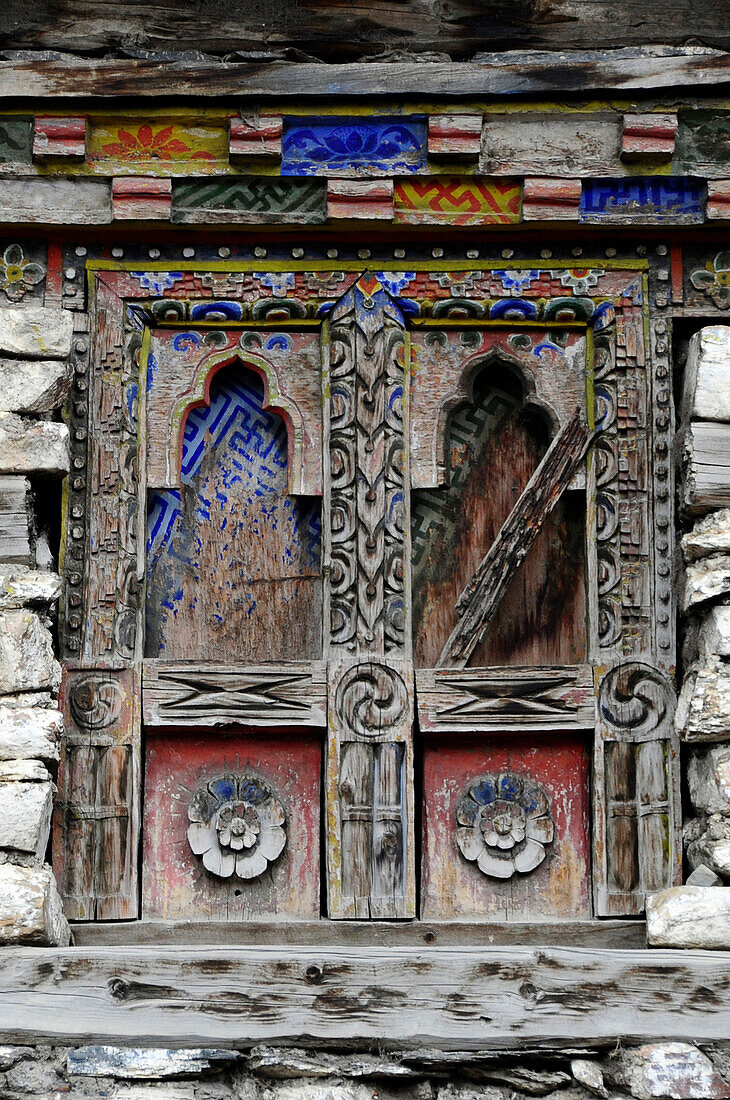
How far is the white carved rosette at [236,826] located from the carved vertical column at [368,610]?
0.20 m

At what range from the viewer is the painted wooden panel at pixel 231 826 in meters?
5.05

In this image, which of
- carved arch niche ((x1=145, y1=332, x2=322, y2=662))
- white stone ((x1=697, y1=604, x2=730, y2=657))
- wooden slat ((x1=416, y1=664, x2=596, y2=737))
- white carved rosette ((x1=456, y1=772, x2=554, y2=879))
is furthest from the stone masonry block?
white stone ((x1=697, y1=604, x2=730, y2=657))

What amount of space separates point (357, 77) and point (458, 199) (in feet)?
1.70

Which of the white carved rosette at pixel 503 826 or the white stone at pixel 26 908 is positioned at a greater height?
the white carved rosette at pixel 503 826

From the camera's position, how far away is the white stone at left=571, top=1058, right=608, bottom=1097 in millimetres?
4293

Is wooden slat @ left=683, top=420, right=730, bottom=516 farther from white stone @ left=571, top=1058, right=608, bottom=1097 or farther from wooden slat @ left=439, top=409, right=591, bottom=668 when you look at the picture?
white stone @ left=571, top=1058, right=608, bottom=1097

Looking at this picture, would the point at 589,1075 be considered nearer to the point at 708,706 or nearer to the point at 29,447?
the point at 708,706

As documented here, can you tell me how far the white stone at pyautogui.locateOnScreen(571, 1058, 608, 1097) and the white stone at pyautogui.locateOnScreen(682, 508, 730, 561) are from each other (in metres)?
1.61

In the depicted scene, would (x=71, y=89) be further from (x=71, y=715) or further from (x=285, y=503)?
(x=71, y=715)

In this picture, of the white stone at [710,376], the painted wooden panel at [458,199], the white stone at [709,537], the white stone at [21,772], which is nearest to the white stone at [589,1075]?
the white stone at [709,537]

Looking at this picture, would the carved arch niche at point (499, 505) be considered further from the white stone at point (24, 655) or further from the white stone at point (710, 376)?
the white stone at point (24, 655)

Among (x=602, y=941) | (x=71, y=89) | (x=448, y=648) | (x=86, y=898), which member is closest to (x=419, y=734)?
(x=448, y=648)

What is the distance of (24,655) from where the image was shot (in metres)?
4.79

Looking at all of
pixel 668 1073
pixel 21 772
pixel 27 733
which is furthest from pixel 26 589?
pixel 668 1073
